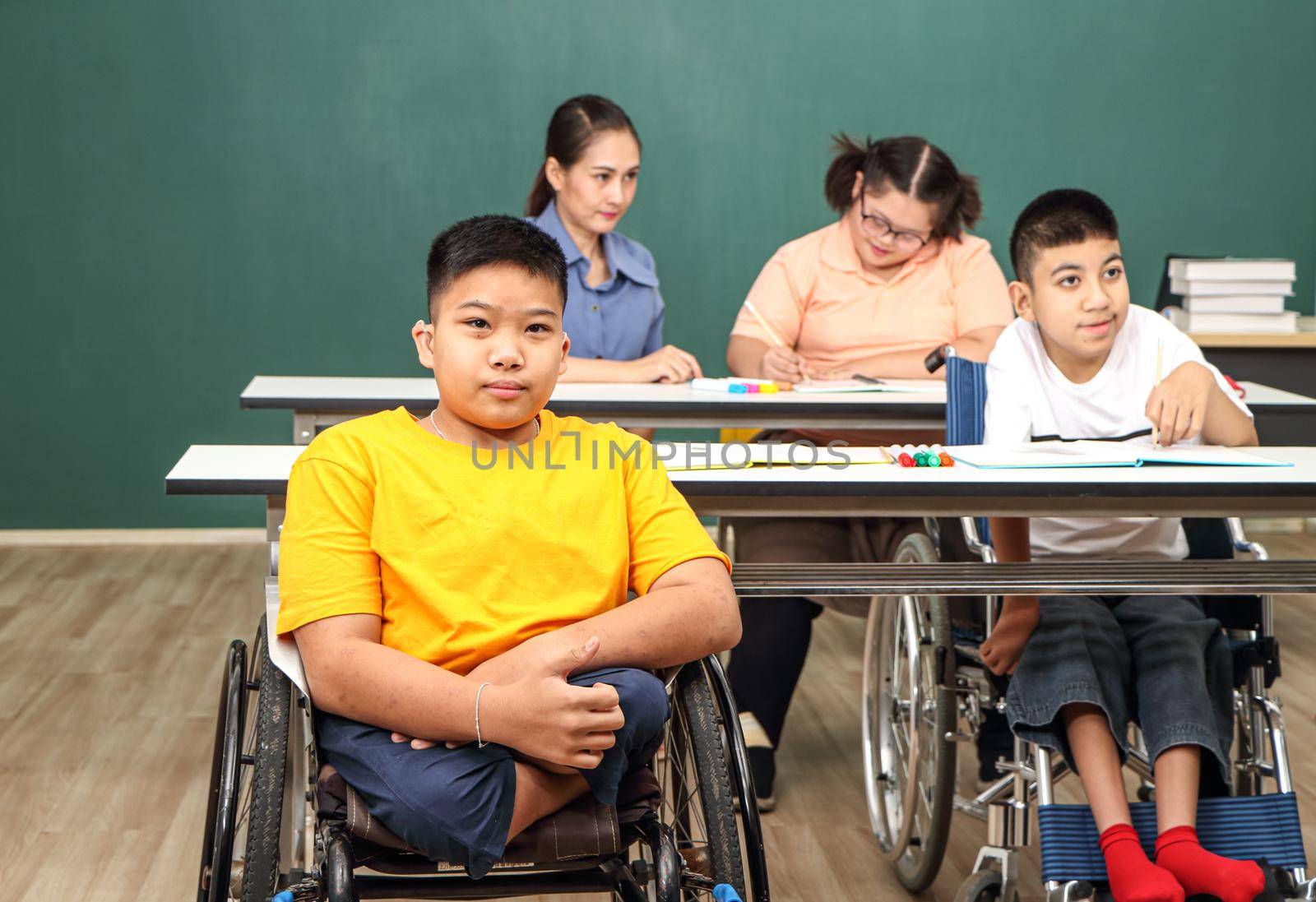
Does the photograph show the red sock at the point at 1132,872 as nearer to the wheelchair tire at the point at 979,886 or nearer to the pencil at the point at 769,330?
the wheelchair tire at the point at 979,886

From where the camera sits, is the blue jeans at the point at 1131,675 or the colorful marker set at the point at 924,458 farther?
the colorful marker set at the point at 924,458

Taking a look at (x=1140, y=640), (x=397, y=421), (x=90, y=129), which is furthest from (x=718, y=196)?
(x=397, y=421)

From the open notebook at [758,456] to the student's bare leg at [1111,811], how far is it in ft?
1.36

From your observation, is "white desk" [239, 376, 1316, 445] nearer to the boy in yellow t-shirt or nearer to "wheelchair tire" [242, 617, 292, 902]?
the boy in yellow t-shirt

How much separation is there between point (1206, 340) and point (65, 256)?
3395 millimetres

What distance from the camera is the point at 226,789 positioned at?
3.66ft

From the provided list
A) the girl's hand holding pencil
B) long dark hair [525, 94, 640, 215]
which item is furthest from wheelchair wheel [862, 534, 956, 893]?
long dark hair [525, 94, 640, 215]

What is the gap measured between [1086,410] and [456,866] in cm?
119

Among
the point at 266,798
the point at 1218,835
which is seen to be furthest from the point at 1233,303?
the point at 266,798

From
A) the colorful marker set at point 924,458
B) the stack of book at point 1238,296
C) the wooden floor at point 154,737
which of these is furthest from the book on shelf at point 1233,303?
the colorful marker set at point 924,458

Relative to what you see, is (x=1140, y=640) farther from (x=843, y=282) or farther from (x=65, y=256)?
(x=65, y=256)

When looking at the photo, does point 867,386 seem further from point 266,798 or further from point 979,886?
point 266,798

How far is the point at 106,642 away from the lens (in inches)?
125

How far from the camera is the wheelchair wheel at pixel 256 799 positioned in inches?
43.2
